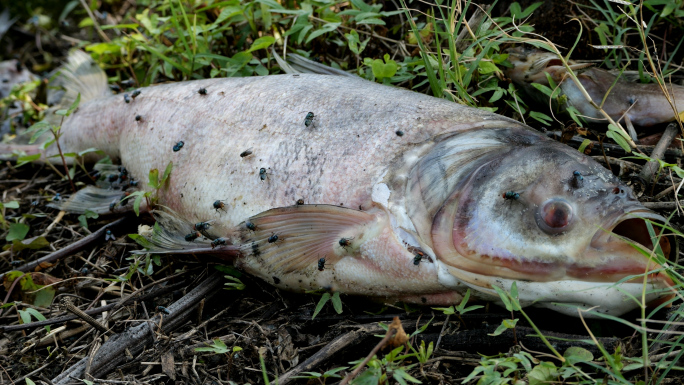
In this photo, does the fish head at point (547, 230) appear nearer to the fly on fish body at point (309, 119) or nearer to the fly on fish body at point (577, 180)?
the fly on fish body at point (577, 180)

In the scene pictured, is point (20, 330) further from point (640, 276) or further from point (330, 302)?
point (640, 276)

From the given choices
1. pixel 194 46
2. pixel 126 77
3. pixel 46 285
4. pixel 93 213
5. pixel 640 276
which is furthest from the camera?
pixel 126 77

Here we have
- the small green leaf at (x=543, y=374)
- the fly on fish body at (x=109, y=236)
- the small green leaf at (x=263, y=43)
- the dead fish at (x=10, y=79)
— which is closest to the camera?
the small green leaf at (x=543, y=374)

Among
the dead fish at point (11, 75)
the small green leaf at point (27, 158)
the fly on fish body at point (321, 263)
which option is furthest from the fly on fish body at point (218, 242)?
the dead fish at point (11, 75)

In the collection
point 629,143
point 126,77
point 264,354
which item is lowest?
point 264,354

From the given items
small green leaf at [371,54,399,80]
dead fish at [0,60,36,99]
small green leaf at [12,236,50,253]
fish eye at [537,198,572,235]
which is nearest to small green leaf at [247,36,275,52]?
small green leaf at [371,54,399,80]

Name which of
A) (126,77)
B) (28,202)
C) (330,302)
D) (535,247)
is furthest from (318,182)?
(126,77)

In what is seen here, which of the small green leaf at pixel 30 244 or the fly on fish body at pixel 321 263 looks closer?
the fly on fish body at pixel 321 263
